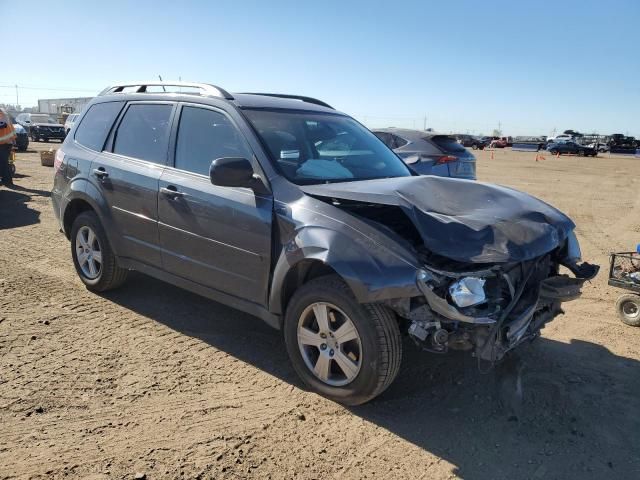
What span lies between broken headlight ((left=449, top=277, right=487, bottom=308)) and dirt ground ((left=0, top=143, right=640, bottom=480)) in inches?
33.3

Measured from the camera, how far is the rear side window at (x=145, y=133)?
15.0 ft

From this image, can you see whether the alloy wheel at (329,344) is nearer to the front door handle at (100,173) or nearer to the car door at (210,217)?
the car door at (210,217)

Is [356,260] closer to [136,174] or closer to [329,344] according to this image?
[329,344]

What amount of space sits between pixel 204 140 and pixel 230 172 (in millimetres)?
865

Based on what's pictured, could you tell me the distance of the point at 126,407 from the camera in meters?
3.37

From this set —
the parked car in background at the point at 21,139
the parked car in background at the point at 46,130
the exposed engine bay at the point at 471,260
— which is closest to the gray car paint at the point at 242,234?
the exposed engine bay at the point at 471,260

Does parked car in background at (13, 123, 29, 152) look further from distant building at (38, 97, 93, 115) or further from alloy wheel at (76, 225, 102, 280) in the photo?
distant building at (38, 97, 93, 115)

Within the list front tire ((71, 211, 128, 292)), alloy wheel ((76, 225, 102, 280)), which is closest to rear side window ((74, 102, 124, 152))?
front tire ((71, 211, 128, 292))

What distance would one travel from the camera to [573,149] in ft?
152

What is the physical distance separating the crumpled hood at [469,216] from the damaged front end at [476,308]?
6.7 inches

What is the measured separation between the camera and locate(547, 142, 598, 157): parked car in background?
44938mm

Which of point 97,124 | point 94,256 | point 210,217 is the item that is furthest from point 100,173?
point 210,217

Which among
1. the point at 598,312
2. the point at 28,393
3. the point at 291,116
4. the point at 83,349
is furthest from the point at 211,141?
the point at 598,312

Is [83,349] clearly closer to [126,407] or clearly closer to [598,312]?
[126,407]
